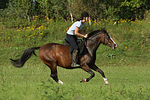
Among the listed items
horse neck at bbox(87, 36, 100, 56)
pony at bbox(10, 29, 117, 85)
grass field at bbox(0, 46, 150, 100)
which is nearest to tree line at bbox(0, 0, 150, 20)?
grass field at bbox(0, 46, 150, 100)

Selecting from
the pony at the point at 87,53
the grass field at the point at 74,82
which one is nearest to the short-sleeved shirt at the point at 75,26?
the pony at the point at 87,53

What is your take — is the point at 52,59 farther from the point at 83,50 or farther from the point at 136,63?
the point at 136,63

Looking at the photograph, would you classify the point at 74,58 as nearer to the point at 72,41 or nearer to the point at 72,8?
the point at 72,41

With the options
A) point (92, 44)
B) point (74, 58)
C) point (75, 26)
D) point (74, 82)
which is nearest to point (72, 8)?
point (74, 82)

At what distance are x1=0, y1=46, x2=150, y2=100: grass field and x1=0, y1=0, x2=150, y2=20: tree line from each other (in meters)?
6.55

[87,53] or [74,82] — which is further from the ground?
[87,53]

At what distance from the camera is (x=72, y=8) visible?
22.8 metres

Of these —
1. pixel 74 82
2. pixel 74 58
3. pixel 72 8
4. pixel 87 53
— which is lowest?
pixel 74 82

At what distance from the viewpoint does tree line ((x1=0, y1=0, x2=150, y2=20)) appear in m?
22.9

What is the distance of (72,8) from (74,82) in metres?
13.1

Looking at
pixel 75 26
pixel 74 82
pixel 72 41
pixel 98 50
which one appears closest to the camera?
pixel 75 26

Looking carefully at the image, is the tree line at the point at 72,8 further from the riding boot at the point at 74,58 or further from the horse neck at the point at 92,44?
the riding boot at the point at 74,58

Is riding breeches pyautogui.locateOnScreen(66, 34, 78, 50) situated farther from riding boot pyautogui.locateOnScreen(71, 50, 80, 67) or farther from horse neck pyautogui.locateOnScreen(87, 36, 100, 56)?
horse neck pyautogui.locateOnScreen(87, 36, 100, 56)

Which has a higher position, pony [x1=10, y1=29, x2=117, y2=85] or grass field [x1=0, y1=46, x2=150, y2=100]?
pony [x1=10, y1=29, x2=117, y2=85]
